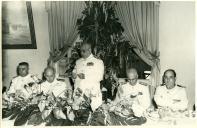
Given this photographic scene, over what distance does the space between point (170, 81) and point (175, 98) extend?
5.3 inches

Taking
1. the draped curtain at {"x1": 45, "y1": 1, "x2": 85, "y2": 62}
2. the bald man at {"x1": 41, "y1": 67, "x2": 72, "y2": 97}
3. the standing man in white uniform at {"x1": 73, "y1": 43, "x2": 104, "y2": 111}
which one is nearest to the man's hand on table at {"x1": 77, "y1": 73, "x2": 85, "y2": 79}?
the standing man in white uniform at {"x1": 73, "y1": 43, "x2": 104, "y2": 111}

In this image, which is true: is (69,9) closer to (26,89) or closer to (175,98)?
(26,89)

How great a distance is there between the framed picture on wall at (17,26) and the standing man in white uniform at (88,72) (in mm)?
557

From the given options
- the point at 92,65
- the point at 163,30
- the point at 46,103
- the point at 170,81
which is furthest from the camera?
the point at 163,30

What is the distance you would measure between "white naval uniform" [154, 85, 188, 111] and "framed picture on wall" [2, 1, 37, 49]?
1.16 m

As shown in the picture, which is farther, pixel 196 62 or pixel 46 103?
pixel 196 62

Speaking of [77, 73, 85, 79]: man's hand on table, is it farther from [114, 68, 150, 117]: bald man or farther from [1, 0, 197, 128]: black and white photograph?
[114, 68, 150, 117]: bald man

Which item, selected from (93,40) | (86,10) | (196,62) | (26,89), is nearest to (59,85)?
(26,89)

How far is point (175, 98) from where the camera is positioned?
2.32m

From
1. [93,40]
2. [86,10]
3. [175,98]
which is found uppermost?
[86,10]

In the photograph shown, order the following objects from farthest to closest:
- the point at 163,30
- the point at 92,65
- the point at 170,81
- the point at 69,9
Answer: the point at 163,30 → the point at 69,9 → the point at 92,65 → the point at 170,81

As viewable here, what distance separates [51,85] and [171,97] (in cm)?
90

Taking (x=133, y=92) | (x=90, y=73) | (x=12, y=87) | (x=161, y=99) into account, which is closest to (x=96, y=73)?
(x=90, y=73)

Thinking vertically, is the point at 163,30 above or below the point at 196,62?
above
